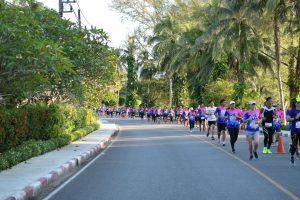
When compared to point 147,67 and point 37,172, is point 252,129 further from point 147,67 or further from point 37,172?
point 147,67

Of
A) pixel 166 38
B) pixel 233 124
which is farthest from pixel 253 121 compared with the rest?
pixel 166 38

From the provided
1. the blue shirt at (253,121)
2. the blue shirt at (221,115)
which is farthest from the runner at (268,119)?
the blue shirt at (221,115)

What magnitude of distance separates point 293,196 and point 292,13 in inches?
1178

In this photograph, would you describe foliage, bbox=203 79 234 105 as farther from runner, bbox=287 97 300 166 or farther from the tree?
runner, bbox=287 97 300 166

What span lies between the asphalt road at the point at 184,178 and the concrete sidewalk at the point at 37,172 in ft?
1.50

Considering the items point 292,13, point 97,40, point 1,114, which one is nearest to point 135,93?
point 292,13

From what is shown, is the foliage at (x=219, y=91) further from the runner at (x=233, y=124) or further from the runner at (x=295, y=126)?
the runner at (x=295, y=126)

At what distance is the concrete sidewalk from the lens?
998 centimetres

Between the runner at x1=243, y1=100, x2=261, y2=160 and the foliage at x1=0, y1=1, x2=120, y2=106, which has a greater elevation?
the foliage at x1=0, y1=1, x2=120, y2=106

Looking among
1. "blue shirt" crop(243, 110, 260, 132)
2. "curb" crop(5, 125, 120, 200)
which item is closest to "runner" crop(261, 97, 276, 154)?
"blue shirt" crop(243, 110, 260, 132)

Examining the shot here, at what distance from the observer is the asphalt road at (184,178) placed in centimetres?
997

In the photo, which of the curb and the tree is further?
the tree

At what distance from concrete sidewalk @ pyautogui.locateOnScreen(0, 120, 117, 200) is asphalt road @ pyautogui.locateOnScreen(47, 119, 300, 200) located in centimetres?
46

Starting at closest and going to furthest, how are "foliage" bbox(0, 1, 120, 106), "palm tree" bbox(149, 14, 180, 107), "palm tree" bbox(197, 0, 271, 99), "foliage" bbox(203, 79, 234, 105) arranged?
"foliage" bbox(0, 1, 120, 106) → "palm tree" bbox(197, 0, 271, 99) → "foliage" bbox(203, 79, 234, 105) → "palm tree" bbox(149, 14, 180, 107)
